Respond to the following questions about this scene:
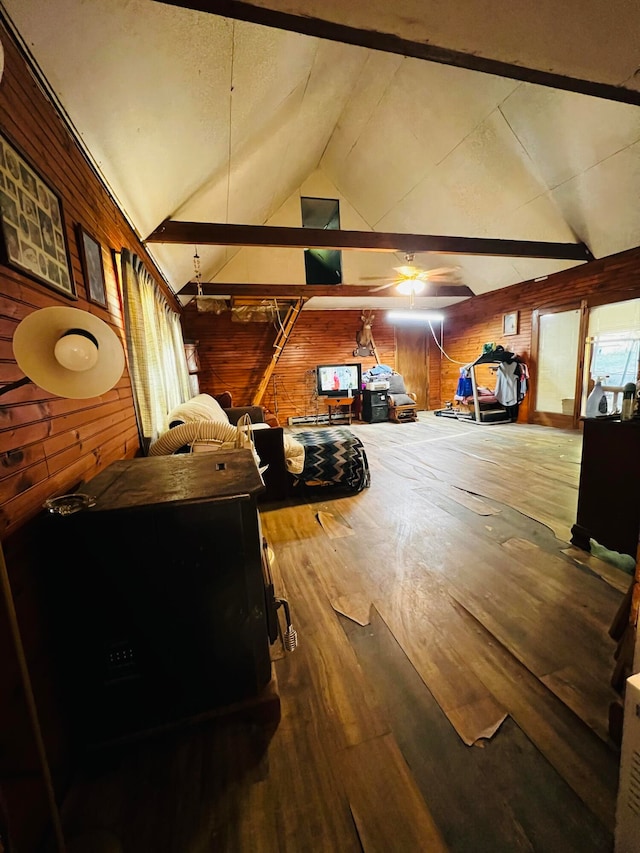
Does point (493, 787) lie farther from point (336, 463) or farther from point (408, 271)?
point (408, 271)

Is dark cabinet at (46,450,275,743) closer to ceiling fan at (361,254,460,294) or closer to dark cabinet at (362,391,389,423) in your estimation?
ceiling fan at (361,254,460,294)

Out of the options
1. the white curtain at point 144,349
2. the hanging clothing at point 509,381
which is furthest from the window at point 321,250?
the white curtain at point 144,349

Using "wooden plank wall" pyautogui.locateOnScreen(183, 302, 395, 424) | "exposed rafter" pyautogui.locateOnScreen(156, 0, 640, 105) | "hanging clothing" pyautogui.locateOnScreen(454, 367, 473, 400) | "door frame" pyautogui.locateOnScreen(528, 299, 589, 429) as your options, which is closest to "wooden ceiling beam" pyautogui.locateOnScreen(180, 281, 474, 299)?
"wooden plank wall" pyautogui.locateOnScreen(183, 302, 395, 424)

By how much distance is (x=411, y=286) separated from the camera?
212 inches

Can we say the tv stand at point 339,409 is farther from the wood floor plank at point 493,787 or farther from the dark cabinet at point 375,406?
the wood floor plank at point 493,787

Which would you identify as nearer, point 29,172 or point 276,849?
point 276,849

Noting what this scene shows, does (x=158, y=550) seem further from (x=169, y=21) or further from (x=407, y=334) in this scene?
(x=407, y=334)

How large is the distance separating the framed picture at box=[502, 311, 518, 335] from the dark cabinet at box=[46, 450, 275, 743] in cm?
673

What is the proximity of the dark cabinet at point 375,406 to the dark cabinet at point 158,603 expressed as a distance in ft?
19.9

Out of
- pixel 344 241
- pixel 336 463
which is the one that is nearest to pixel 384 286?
pixel 344 241

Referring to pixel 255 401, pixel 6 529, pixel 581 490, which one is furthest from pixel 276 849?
pixel 255 401

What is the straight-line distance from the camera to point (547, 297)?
5551 mm

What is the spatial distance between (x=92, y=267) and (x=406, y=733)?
7.66 ft

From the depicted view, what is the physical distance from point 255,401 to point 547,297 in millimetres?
5674
